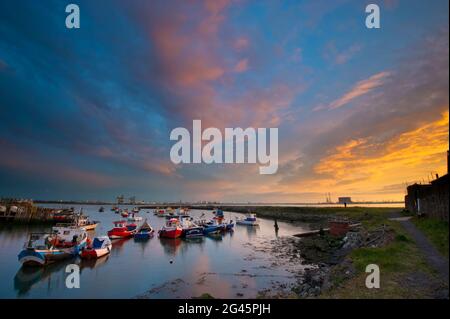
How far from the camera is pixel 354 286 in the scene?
A: 14.0m

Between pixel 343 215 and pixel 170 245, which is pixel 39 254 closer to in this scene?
pixel 170 245

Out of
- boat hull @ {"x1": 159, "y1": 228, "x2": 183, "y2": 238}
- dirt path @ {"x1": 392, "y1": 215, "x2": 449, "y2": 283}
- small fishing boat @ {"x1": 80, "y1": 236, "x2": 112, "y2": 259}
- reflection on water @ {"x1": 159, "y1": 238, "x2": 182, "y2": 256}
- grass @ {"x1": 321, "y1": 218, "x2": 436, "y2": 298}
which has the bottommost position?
reflection on water @ {"x1": 159, "y1": 238, "x2": 182, "y2": 256}

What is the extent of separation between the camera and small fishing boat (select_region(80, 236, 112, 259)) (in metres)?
32.8

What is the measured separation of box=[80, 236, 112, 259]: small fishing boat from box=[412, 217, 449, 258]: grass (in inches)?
1381

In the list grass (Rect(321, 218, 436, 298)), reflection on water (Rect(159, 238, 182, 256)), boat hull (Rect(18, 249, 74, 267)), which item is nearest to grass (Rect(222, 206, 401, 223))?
grass (Rect(321, 218, 436, 298))

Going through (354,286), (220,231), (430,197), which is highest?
(430,197)

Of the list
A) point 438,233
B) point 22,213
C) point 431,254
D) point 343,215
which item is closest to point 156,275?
point 431,254

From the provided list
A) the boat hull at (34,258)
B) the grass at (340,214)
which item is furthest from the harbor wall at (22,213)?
the grass at (340,214)

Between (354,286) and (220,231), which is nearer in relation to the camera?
(354,286)

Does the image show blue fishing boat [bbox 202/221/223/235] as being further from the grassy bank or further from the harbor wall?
the harbor wall

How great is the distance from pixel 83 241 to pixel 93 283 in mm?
14764
